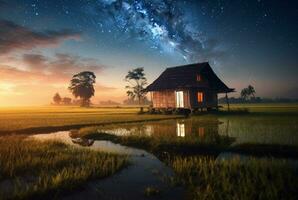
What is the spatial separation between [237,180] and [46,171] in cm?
631

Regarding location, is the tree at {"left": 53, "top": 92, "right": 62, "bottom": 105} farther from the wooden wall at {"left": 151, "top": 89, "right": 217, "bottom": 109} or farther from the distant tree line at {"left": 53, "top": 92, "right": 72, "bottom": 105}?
the wooden wall at {"left": 151, "top": 89, "right": 217, "bottom": 109}

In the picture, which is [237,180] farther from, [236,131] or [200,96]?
[200,96]

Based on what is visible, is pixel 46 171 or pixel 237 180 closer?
pixel 237 180

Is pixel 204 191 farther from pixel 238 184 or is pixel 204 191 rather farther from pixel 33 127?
pixel 33 127

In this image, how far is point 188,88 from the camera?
3897cm

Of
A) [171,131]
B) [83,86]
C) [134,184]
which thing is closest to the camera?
[134,184]

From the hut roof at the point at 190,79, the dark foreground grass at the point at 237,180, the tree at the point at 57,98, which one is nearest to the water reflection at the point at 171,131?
the dark foreground grass at the point at 237,180

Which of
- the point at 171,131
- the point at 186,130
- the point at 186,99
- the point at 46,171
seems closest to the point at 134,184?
the point at 46,171

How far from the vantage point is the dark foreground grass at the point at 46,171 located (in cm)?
687

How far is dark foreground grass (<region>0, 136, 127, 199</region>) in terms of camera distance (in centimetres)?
687

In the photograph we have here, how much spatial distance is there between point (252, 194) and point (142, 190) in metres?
2.93

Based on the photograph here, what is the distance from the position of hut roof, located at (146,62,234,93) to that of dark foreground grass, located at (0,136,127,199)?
29147mm

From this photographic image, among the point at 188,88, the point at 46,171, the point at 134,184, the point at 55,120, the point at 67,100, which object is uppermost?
the point at 67,100

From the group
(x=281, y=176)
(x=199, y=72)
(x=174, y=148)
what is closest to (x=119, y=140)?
(x=174, y=148)
